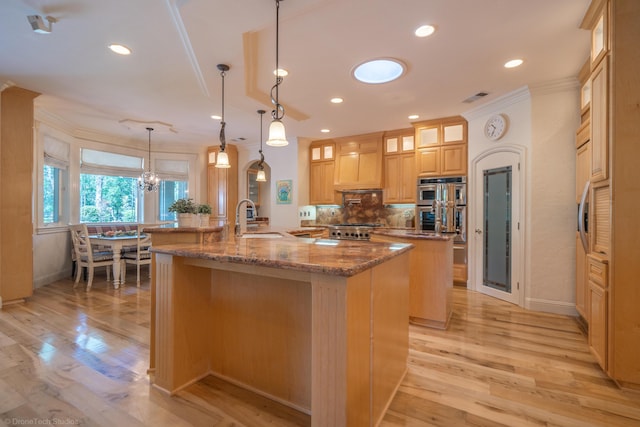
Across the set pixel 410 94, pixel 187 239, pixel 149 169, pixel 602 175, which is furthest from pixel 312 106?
pixel 149 169

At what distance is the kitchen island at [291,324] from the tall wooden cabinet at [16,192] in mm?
3089

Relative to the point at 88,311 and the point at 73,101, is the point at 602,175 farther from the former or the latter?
the point at 73,101

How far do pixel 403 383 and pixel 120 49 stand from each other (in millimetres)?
3706

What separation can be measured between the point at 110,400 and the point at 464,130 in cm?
515

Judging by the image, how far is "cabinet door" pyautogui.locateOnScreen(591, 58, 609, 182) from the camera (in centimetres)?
210

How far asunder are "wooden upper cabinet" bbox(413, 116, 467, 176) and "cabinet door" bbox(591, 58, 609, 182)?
2274mm

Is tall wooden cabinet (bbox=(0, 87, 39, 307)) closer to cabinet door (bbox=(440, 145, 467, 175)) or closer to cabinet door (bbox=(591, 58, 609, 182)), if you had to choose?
Result: cabinet door (bbox=(440, 145, 467, 175))

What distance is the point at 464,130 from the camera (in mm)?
4668

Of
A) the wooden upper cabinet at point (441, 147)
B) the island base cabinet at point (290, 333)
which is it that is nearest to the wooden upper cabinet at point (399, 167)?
the wooden upper cabinet at point (441, 147)

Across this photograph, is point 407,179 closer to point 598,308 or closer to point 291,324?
point 598,308

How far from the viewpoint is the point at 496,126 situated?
412 centimetres

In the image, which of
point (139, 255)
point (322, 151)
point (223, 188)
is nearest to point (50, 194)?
point (139, 255)

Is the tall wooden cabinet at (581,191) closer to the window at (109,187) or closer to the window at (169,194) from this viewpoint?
the window at (169,194)

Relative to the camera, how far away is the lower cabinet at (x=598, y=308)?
6.84ft
